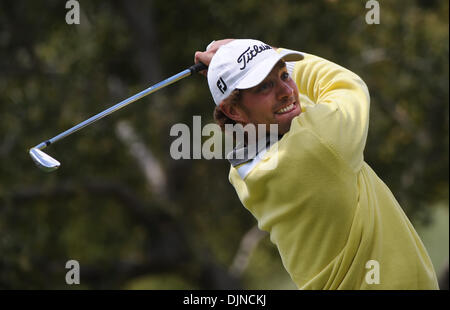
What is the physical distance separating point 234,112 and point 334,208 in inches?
19.9

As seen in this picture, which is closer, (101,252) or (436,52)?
(436,52)

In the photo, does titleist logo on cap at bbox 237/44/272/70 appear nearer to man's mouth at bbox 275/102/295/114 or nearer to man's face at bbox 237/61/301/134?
man's face at bbox 237/61/301/134

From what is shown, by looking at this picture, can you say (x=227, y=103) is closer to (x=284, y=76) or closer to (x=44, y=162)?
(x=284, y=76)

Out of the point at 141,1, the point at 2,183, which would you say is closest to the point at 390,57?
the point at 141,1

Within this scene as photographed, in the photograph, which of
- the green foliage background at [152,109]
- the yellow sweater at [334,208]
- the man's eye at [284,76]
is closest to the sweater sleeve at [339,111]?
the yellow sweater at [334,208]

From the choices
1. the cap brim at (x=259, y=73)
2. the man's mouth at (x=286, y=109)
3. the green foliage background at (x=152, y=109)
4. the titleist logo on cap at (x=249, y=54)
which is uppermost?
the titleist logo on cap at (x=249, y=54)

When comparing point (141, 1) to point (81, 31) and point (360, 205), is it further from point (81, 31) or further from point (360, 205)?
point (360, 205)

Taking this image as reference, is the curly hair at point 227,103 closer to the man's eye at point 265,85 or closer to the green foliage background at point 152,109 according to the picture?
the man's eye at point 265,85


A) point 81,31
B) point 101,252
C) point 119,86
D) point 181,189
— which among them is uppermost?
point 81,31

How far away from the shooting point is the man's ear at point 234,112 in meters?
2.46

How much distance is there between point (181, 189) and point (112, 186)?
4.89ft

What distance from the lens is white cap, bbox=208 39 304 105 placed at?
237 centimetres

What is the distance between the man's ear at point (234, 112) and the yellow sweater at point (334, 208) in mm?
183

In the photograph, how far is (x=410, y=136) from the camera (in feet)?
29.1
